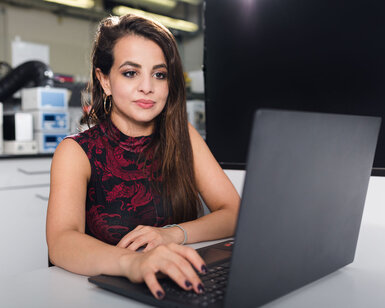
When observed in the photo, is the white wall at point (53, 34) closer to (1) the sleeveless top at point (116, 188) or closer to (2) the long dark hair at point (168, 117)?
(2) the long dark hair at point (168, 117)

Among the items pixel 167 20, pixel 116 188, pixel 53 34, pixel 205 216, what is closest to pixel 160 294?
pixel 205 216

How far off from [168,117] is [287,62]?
0.40 meters

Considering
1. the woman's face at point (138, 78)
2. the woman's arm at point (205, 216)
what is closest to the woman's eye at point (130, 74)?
the woman's face at point (138, 78)

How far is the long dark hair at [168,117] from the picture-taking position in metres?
1.12

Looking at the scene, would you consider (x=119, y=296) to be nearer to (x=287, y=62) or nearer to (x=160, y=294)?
(x=160, y=294)

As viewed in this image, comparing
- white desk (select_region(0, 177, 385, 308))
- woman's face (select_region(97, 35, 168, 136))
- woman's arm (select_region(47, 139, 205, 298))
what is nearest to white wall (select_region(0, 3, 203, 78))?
woman's face (select_region(97, 35, 168, 136))

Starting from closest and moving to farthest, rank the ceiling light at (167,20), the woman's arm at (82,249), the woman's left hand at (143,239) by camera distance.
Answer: the woman's arm at (82,249)
the woman's left hand at (143,239)
the ceiling light at (167,20)

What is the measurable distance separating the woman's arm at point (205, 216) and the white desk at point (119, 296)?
16cm

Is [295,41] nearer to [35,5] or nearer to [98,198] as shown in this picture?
[98,198]

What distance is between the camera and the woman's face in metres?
1.06

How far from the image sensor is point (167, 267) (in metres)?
0.54

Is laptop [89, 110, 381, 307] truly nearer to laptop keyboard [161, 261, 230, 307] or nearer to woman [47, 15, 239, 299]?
laptop keyboard [161, 261, 230, 307]

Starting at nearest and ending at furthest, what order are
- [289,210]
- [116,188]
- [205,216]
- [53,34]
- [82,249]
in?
[289,210], [82,249], [205,216], [116,188], [53,34]

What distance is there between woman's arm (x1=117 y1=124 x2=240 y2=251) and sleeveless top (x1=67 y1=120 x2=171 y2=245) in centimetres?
14
